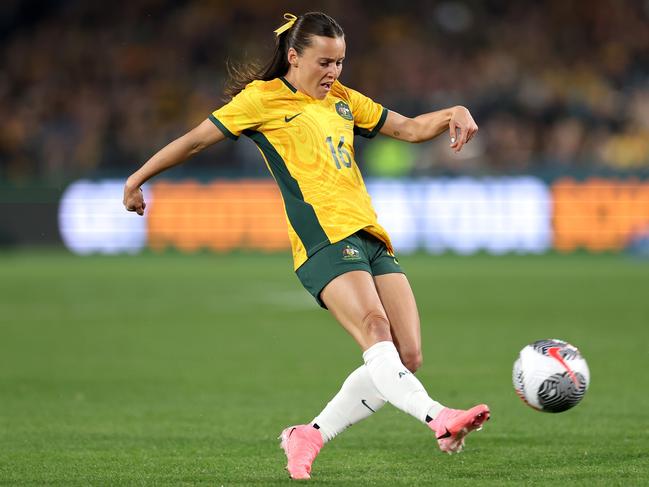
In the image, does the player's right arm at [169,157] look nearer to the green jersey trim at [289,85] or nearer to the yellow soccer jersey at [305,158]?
the yellow soccer jersey at [305,158]

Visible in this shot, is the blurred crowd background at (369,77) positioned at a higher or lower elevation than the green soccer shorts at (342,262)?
higher

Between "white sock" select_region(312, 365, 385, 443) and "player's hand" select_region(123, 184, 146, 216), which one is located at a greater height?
"player's hand" select_region(123, 184, 146, 216)

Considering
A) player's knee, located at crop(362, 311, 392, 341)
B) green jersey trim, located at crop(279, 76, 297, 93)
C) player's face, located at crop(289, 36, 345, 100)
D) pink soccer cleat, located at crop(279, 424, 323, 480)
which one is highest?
player's face, located at crop(289, 36, 345, 100)

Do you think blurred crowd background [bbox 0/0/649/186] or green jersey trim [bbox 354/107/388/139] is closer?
green jersey trim [bbox 354/107/388/139]

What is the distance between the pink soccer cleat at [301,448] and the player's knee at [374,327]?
0.58 metres

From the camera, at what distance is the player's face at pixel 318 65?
5.73m

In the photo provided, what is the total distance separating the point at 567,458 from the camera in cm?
620

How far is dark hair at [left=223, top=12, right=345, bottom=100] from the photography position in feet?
18.9

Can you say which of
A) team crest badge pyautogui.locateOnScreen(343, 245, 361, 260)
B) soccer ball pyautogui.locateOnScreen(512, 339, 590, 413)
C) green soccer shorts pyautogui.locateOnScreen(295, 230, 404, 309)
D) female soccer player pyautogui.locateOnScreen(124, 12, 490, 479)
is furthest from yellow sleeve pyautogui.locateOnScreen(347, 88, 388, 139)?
soccer ball pyautogui.locateOnScreen(512, 339, 590, 413)

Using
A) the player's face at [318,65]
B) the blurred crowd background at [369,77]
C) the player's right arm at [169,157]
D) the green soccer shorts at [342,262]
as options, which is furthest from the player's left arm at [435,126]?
the blurred crowd background at [369,77]

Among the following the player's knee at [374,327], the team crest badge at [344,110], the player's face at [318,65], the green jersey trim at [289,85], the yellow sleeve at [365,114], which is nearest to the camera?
the player's knee at [374,327]

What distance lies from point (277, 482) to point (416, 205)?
1695 centimetres

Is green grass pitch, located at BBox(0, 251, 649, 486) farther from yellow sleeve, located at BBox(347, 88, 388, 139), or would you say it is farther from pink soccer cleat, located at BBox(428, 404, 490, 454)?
yellow sleeve, located at BBox(347, 88, 388, 139)

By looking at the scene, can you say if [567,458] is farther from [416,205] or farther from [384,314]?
[416,205]
